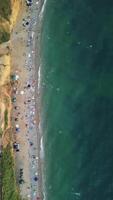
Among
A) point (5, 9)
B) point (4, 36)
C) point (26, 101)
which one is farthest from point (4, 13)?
point (26, 101)

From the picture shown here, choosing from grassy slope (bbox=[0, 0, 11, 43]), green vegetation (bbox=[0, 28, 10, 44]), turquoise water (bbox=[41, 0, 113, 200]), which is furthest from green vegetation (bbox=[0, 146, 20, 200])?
grassy slope (bbox=[0, 0, 11, 43])

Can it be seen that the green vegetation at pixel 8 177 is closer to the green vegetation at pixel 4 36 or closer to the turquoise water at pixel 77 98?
the turquoise water at pixel 77 98

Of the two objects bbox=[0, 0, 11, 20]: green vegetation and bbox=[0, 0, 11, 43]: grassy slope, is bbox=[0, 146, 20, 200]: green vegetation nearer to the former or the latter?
bbox=[0, 0, 11, 43]: grassy slope

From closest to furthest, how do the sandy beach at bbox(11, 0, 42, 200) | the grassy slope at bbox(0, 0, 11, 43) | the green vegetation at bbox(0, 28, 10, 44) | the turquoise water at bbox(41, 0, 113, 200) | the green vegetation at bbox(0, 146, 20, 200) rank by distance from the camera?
1. the green vegetation at bbox(0, 146, 20, 200)
2. the turquoise water at bbox(41, 0, 113, 200)
3. the sandy beach at bbox(11, 0, 42, 200)
4. the grassy slope at bbox(0, 0, 11, 43)
5. the green vegetation at bbox(0, 28, 10, 44)

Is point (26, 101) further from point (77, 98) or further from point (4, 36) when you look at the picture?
point (4, 36)

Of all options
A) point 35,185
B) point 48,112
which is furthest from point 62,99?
point 35,185

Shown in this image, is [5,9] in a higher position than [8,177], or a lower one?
higher
